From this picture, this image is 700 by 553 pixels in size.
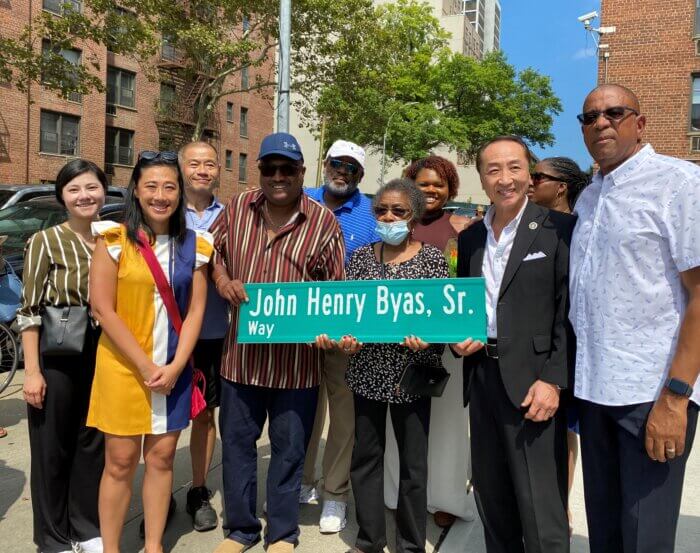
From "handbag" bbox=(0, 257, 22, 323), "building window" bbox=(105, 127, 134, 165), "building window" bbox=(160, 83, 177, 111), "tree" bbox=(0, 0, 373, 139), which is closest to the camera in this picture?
"handbag" bbox=(0, 257, 22, 323)

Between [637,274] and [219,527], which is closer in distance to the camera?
[637,274]

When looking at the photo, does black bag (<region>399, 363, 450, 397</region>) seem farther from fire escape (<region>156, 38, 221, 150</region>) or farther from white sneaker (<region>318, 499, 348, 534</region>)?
fire escape (<region>156, 38, 221, 150</region>)

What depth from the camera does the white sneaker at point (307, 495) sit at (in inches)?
155

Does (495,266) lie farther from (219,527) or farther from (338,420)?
(219,527)

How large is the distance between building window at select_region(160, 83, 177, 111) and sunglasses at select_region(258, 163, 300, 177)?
31.7 meters

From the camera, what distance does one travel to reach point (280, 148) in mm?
3156

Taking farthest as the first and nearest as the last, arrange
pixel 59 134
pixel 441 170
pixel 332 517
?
pixel 59 134
pixel 441 170
pixel 332 517

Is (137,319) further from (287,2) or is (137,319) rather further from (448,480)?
(287,2)

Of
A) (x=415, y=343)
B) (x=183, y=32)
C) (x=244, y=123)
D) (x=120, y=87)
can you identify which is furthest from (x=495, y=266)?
(x=244, y=123)

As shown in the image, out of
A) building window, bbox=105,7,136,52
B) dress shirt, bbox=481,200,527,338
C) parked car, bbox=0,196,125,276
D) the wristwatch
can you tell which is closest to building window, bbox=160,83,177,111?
building window, bbox=105,7,136,52

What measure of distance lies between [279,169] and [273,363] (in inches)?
40.6

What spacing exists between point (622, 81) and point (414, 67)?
18.4m

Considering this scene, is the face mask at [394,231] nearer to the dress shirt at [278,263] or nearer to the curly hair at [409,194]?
the curly hair at [409,194]

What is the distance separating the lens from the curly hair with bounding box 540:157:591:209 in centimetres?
396
